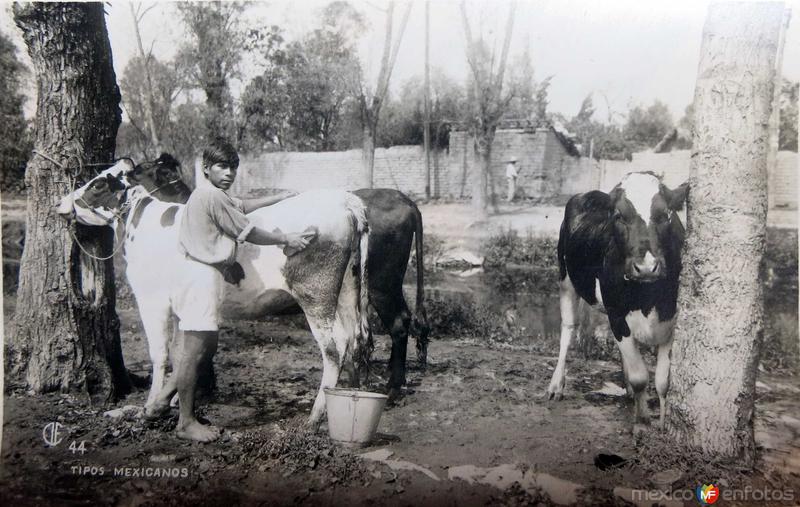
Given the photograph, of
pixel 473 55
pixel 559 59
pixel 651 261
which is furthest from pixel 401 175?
pixel 651 261

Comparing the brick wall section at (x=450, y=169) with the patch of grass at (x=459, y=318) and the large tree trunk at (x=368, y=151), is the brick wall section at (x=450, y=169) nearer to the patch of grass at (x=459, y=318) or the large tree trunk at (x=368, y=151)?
the large tree trunk at (x=368, y=151)

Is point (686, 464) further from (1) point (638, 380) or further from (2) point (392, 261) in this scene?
(2) point (392, 261)

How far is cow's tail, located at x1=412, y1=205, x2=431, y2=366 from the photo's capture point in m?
4.64

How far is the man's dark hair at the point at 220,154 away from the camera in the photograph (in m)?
4.27

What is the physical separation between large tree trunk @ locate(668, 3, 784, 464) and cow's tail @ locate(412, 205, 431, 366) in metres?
1.80

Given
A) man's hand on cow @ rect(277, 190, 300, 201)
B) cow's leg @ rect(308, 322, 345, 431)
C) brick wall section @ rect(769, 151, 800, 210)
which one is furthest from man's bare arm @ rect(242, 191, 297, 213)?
brick wall section @ rect(769, 151, 800, 210)

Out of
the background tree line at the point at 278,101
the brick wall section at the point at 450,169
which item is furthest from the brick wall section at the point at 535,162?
the background tree line at the point at 278,101

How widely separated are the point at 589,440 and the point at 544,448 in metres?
0.31

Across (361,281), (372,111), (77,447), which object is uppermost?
(372,111)

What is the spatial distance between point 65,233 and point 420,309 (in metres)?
2.61

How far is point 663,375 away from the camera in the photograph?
4.12 m

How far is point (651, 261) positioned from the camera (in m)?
4.07

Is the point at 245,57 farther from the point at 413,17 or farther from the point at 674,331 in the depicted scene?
the point at 674,331

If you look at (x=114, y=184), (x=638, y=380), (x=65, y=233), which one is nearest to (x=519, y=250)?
(x=638, y=380)
